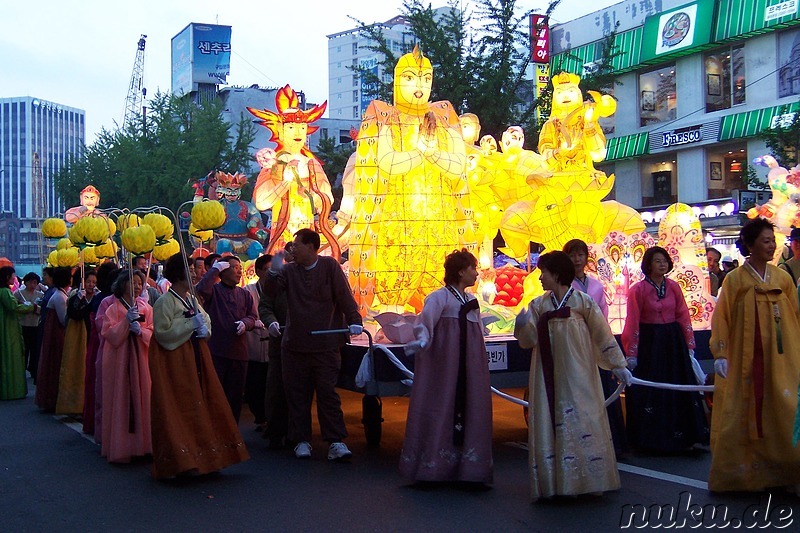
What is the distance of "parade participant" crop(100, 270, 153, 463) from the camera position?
7250mm

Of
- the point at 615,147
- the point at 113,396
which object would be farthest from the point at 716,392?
the point at 615,147

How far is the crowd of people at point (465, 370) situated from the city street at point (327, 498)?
5.9 inches

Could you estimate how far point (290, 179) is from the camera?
11914 millimetres

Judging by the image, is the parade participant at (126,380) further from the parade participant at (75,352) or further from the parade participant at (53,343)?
the parade participant at (53,343)

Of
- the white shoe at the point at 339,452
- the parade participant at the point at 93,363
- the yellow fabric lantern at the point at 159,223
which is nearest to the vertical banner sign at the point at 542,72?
the parade participant at the point at 93,363

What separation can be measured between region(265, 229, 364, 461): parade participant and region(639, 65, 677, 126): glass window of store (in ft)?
72.9

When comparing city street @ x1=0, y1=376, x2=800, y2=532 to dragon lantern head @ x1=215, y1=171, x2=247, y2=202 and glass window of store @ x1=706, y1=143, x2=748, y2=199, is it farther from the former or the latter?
glass window of store @ x1=706, y1=143, x2=748, y2=199

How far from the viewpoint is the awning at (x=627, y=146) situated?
27.7 meters

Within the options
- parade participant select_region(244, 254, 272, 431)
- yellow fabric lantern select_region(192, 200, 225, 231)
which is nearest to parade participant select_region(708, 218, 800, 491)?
yellow fabric lantern select_region(192, 200, 225, 231)

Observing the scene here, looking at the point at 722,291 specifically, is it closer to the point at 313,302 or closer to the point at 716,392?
A: the point at 716,392

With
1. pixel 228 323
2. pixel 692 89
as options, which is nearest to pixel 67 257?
pixel 228 323

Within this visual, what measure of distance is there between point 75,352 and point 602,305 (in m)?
5.94

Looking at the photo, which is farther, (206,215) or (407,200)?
(407,200)

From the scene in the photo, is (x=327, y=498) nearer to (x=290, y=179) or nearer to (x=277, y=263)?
(x=277, y=263)
